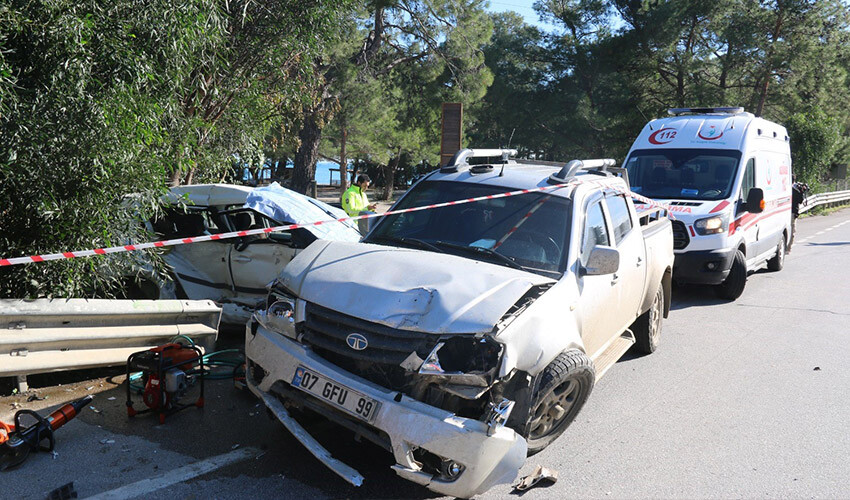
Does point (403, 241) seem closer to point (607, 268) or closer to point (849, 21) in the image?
point (607, 268)

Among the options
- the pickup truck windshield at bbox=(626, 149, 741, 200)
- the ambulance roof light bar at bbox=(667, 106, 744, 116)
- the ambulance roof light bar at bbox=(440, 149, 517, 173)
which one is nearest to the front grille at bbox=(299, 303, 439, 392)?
the ambulance roof light bar at bbox=(440, 149, 517, 173)

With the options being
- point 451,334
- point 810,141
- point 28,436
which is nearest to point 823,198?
point 810,141

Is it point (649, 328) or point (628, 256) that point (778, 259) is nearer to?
point (649, 328)

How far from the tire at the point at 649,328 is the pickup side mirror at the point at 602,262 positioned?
7.32ft

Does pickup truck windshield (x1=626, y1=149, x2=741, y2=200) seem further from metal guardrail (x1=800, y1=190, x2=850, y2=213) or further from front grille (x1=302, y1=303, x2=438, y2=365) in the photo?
metal guardrail (x1=800, y1=190, x2=850, y2=213)

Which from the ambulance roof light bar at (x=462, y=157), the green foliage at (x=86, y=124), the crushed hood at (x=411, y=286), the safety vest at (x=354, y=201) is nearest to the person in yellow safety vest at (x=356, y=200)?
the safety vest at (x=354, y=201)

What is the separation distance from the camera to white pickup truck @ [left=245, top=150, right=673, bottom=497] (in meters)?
3.48

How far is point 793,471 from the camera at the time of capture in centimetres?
441

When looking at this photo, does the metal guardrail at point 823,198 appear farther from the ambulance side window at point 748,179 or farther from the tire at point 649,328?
the tire at point 649,328

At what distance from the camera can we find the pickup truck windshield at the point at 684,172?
9938mm

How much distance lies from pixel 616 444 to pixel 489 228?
1793mm

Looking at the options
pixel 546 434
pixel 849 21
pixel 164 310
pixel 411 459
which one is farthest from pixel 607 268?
pixel 849 21

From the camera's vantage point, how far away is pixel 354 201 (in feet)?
31.8

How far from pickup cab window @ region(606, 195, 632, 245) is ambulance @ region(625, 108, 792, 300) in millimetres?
3604
